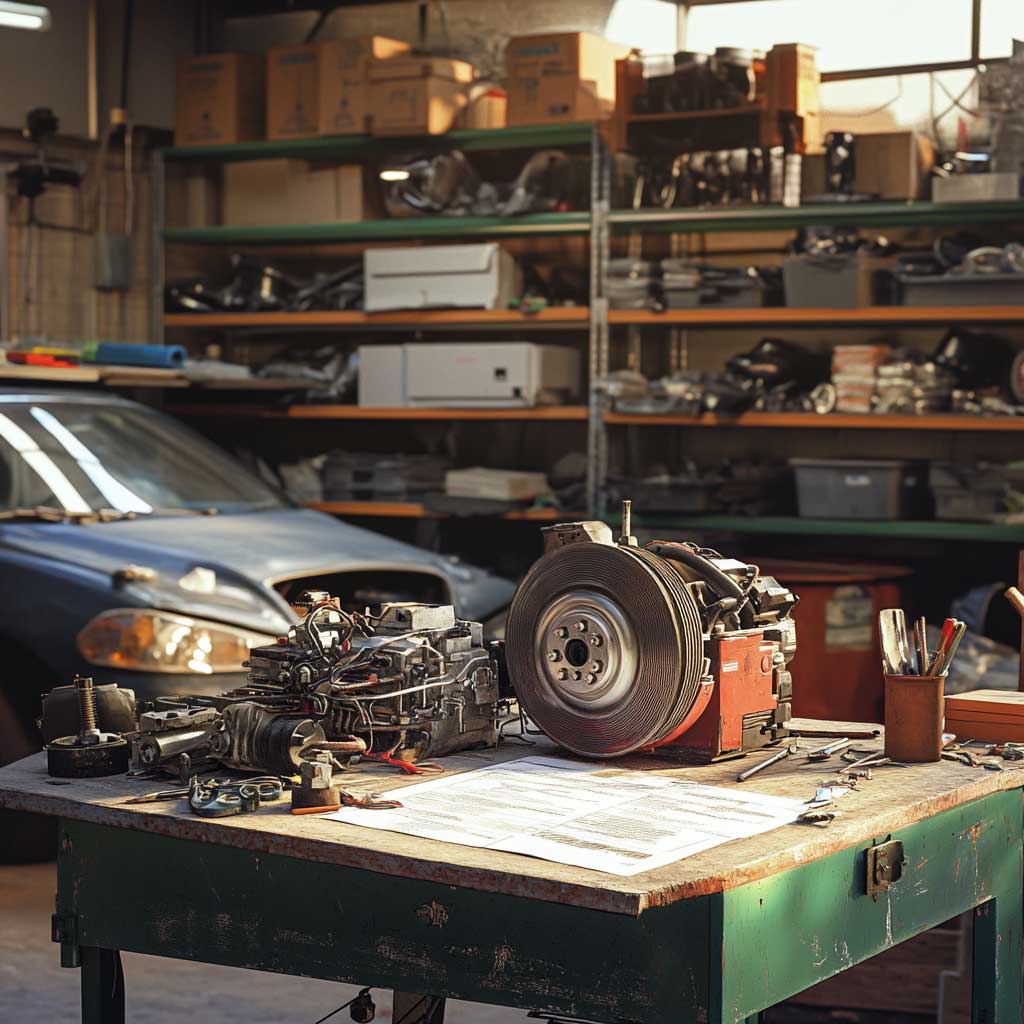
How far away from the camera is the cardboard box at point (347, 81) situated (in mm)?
7008

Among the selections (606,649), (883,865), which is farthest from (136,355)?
(883,865)

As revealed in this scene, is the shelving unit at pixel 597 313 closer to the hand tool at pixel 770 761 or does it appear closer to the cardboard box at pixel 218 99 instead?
the cardboard box at pixel 218 99

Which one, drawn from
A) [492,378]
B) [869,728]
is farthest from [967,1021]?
[492,378]

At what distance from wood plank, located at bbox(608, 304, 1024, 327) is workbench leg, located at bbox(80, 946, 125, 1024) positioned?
4.51 m

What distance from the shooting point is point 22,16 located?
731cm

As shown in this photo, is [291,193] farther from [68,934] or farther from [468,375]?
[68,934]

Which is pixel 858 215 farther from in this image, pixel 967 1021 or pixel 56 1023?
pixel 56 1023

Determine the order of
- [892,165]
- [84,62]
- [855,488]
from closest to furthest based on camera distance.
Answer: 1. [892,165]
2. [855,488]
3. [84,62]

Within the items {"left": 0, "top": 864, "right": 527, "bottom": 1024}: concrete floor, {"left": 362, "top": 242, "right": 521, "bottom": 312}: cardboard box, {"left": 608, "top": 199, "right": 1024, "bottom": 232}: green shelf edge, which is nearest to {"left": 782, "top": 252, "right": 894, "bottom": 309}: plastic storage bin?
{"left": 608, "top": 199, "right": 1024, "bottom": 232}: green shelf edge

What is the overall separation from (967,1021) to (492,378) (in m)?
3.78

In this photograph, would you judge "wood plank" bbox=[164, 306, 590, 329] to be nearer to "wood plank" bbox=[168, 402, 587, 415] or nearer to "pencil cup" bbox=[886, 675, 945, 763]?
"wood plank" bbox=[168, 402, 587, 415]

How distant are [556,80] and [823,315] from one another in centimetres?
150

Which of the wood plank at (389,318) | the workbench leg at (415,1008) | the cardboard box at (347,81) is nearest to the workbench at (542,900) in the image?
the workbench leg at (415,1008)

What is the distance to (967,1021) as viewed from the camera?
354 cm
